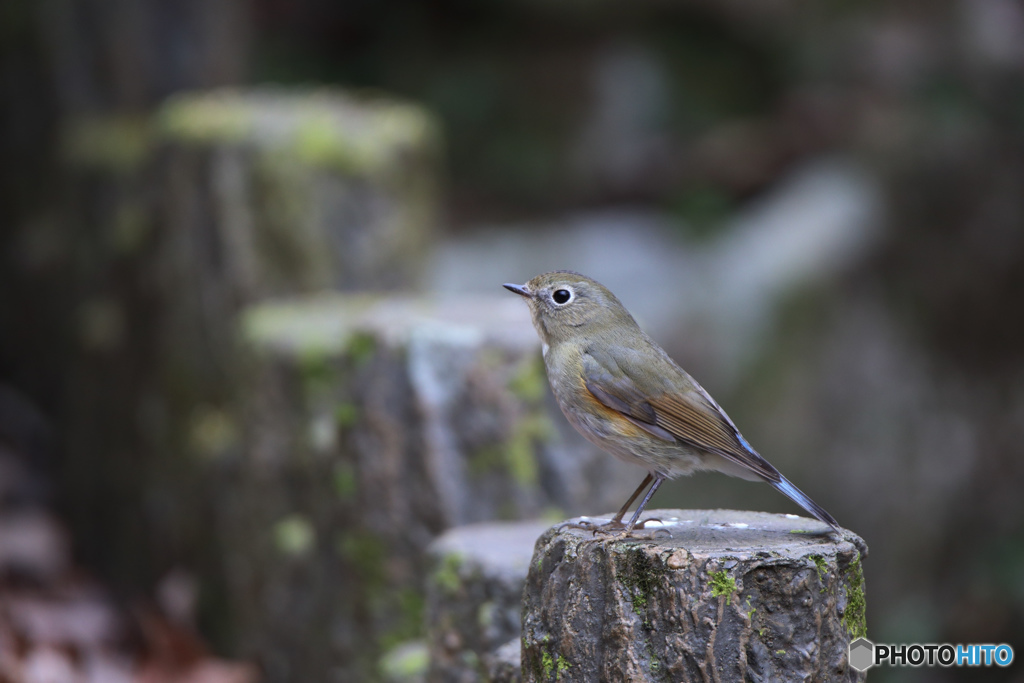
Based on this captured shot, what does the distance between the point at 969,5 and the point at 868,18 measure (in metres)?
0.94

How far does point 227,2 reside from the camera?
6379 millimetres

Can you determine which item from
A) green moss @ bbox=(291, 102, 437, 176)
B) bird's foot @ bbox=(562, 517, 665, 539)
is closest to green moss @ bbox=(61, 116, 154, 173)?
green moss @ bbox=(291, 102, 437, 176)

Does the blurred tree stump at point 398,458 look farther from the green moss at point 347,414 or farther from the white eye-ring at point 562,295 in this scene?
the white eye-ring at point 562,295

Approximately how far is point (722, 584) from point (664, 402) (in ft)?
1.80

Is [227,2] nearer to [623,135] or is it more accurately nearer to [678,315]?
[678,315]

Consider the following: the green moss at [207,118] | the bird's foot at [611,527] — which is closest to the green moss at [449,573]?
the bird's foot at [611,527]

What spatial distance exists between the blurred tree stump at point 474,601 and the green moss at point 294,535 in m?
1.14

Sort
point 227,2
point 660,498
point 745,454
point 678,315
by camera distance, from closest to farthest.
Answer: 1. point 745,454
2. point 227,2
3. point 660,498
4. point 678,315

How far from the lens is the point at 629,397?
7.91 ft

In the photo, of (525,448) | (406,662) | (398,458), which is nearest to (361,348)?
(398,458)

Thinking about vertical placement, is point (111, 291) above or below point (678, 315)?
above

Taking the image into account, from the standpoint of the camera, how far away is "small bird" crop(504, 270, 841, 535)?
7.63ft

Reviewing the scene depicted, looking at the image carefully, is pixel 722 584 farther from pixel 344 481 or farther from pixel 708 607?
pixel 344 481

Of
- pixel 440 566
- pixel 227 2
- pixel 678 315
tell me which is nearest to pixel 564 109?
pixel 678 315
